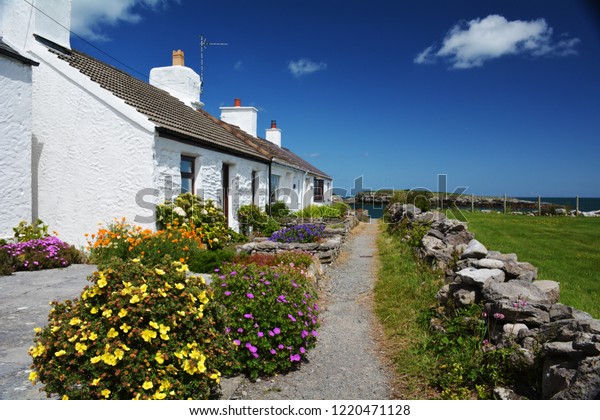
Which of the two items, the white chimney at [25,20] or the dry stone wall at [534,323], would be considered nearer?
the dry stone wall at [534,323]

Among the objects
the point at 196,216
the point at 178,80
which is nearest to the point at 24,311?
the point at 196,216

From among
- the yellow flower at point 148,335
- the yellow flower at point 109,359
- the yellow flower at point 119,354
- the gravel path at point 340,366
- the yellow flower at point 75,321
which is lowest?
the gravel path at point 340,366

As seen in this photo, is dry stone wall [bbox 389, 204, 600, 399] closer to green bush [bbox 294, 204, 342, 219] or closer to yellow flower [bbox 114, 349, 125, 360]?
yellow flower [bbox 114, 349, 125, 360]

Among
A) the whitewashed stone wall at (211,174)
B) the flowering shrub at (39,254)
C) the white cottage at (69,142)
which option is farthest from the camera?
the whitewashed stone wall at (211,174)

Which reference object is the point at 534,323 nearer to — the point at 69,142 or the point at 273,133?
the point at 69,142

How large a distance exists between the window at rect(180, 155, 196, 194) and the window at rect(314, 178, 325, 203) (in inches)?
712

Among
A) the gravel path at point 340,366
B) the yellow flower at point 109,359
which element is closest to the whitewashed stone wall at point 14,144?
the gravel path at point 340,366

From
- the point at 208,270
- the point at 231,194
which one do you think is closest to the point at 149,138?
the point at 208,270

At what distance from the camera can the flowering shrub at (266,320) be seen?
3912mm

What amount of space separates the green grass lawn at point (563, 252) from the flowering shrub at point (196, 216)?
7.01m

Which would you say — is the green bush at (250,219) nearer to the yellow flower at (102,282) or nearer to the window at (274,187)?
the window at (274,187)

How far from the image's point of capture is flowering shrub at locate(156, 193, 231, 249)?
9320 mm

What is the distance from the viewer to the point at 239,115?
2234 centimetres
